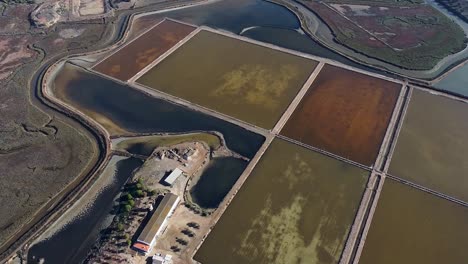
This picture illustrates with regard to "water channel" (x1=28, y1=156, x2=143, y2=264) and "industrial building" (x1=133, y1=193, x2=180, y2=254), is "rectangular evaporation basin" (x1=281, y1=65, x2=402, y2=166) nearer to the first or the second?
"industrial building" (x1=133, y1=193, x2=180, y2=254)

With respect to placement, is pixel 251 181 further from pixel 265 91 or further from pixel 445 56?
pixel 445 56

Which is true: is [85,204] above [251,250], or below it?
below

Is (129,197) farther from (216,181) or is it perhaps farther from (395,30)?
(395,30)

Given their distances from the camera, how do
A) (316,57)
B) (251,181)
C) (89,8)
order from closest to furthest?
(251,181) < (316,57) < (89,8)

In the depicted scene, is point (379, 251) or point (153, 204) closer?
point (379, 251)

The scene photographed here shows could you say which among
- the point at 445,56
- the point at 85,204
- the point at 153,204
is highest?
the point at 445,56

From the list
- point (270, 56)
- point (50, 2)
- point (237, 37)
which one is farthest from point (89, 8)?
point (270, 56)

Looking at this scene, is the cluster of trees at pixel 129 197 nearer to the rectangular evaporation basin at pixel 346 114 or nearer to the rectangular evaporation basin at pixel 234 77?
the rectangular evaporation basin at pixel 234 77
